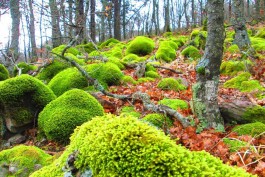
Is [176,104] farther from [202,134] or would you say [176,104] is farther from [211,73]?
[202,134]

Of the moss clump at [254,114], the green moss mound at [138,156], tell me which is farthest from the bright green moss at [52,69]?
the green moss mound at [138,156]

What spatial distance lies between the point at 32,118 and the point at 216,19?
13.4 ft

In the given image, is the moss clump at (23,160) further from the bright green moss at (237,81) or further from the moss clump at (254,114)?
the bright green moss at (237,81)

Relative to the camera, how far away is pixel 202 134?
13.4ft

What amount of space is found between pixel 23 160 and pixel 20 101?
2.18 meters

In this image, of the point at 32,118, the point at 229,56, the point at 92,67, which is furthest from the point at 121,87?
the point at 229,56

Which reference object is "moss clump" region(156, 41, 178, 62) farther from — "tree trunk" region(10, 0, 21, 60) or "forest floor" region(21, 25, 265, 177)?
"tree trunk" region(10, 0, 21, 60)

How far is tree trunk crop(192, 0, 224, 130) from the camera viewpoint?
4.21 meters

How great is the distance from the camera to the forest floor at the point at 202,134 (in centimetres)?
320

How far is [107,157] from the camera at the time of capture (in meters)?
1.60

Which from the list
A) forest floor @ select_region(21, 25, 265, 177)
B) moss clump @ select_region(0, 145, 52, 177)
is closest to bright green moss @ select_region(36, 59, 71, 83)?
forest floor @ select_region(21, 25, 265, 177)

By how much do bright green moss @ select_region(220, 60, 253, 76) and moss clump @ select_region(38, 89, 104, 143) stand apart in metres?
5.57

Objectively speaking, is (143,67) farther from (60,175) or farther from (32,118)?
(60,175)

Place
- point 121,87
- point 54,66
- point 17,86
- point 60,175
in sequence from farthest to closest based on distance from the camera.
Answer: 1. point 54,66
2. point 121,87
3. point 17,86
4. point 60,175
